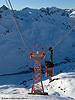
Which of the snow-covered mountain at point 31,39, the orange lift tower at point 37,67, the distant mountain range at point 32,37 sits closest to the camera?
the orange lift tower at point 37,67

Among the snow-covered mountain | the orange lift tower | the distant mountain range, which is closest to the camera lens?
the orange lift tower

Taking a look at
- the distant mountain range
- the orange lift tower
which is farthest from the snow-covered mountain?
the orange lift tower

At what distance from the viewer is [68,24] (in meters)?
89.4

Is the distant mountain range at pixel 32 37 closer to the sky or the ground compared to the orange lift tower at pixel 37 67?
closer to the sky

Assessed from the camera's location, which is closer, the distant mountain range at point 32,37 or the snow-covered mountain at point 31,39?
the snow-covered mountain at point 31,39

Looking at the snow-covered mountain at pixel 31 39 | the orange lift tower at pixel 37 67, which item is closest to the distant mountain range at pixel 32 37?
the snow-covered mountain at pixel 31 39

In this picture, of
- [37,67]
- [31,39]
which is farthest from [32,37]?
[37,67]

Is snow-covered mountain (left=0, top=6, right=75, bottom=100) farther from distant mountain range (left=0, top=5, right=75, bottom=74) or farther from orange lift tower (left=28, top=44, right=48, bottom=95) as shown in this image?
orange lift tower (left=28, top=44, right=48, bottom=95)

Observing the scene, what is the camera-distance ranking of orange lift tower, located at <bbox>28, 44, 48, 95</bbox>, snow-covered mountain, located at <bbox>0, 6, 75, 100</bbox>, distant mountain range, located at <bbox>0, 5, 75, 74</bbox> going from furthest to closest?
1. distant mountain range, located at <bbox>0, 5, 75, 74</bbox>
2. snow-covered mountain, located at <bbox>0, 6, 75, 100</bbox>
3. orange lift tower, located at <bbox>28, 44, 48, 95</bbox>

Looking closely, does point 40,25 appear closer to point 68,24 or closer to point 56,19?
point 56,19

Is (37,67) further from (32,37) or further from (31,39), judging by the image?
(32,37)

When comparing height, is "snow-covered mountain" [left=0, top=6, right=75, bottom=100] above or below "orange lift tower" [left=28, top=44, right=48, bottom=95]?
above

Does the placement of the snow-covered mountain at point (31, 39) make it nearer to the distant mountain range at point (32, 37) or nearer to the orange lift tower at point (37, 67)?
the distant mountain range at point (32, 37)

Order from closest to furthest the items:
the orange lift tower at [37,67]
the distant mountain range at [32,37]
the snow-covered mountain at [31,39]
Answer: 1. the orange lift tower at [37,67]
2. the snow-covered mountain at [31,39]
3. the distant mountain range at [32,37]
